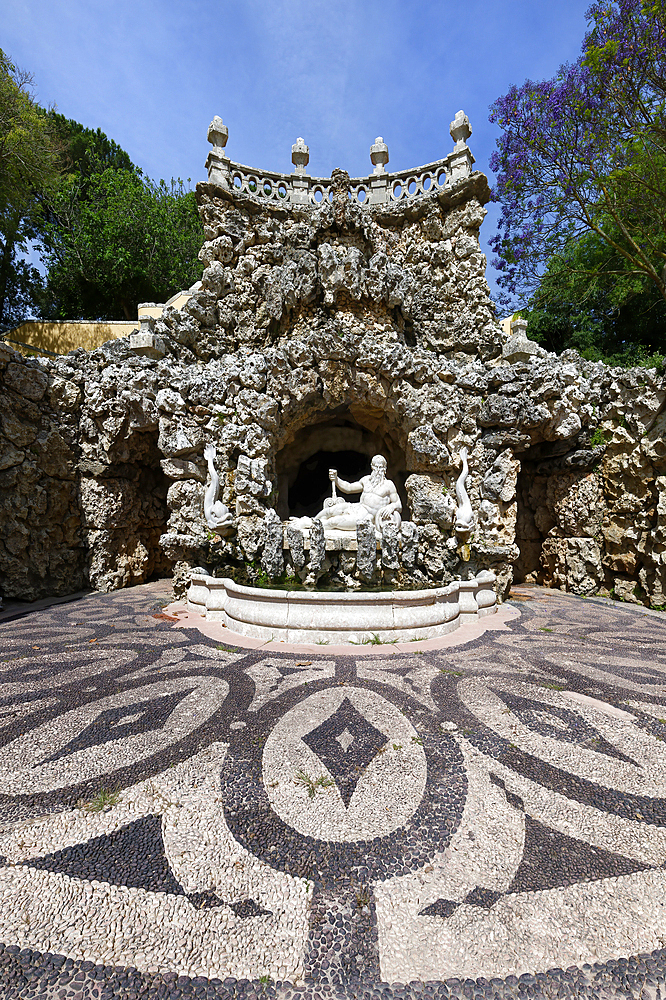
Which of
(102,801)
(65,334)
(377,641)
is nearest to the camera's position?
(102,801)

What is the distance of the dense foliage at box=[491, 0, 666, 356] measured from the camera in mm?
9211

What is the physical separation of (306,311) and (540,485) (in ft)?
28.2

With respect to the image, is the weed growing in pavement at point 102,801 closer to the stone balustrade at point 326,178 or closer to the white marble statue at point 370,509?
the white marble statue at point 370,509

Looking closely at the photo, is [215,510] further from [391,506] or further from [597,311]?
[597,311]

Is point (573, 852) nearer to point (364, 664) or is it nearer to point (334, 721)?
point (334, 721)

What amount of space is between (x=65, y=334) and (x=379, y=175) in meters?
12.7

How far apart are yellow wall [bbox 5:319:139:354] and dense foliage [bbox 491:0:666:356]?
1428 centimetres

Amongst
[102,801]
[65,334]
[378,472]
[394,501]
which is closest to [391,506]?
[394,501]

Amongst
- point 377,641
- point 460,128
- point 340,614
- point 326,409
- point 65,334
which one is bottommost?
point 377,641

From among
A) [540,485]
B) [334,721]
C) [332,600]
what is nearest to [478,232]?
[540,485]

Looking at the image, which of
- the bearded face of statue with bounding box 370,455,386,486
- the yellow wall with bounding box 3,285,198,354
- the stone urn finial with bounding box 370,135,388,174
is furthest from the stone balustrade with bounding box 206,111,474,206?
the bearded face of statue with bounding box 370,455,386,486

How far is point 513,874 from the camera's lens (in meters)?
2.20

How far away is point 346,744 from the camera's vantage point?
3385 millimetres

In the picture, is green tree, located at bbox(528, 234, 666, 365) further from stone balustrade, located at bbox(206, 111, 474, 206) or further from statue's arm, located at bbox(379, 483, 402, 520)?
statue's arm, located at bbox(379, 483, 402, 520)
